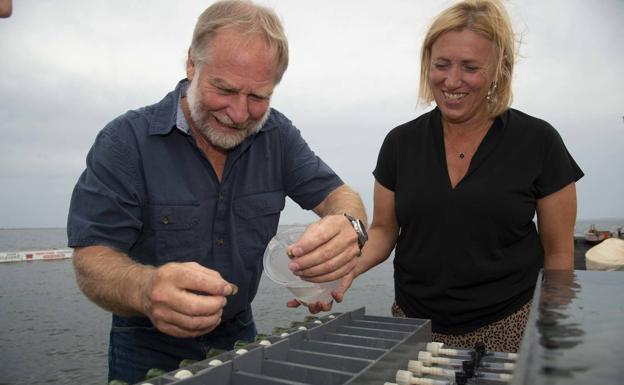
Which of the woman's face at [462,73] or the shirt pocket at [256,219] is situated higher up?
the woman's face at [462,73]

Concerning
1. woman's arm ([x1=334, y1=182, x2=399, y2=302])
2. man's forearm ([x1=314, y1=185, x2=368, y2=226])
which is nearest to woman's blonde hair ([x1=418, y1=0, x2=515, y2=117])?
woman's arm ([x1=334, y1=182, x2=399, y2=302])

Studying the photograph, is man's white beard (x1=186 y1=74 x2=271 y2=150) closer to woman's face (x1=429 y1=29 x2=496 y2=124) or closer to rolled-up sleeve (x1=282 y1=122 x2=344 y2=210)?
rolled-up sleeve (x1=282 y1=122 x2=344 y2=210)

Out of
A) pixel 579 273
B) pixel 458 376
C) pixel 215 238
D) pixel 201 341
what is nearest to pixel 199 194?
pixel 215 238

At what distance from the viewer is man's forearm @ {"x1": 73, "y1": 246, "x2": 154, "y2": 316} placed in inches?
73.4

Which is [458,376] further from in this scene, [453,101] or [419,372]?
[453,101]

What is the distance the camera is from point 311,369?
140 cm

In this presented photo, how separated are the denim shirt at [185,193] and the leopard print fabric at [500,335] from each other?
1204 mm

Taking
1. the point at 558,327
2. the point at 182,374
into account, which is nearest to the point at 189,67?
the point at 182,374

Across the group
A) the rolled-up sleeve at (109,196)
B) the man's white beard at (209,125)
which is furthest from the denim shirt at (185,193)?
the man's white beard at (209,125)

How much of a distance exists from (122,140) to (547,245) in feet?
7.72

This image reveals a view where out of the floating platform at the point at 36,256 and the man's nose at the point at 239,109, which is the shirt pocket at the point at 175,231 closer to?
the man's nose at the point at 239,109

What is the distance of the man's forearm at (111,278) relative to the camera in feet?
6.12

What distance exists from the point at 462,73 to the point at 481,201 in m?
0.70

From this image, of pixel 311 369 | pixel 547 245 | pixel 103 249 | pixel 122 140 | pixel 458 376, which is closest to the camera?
pixel 311 369
